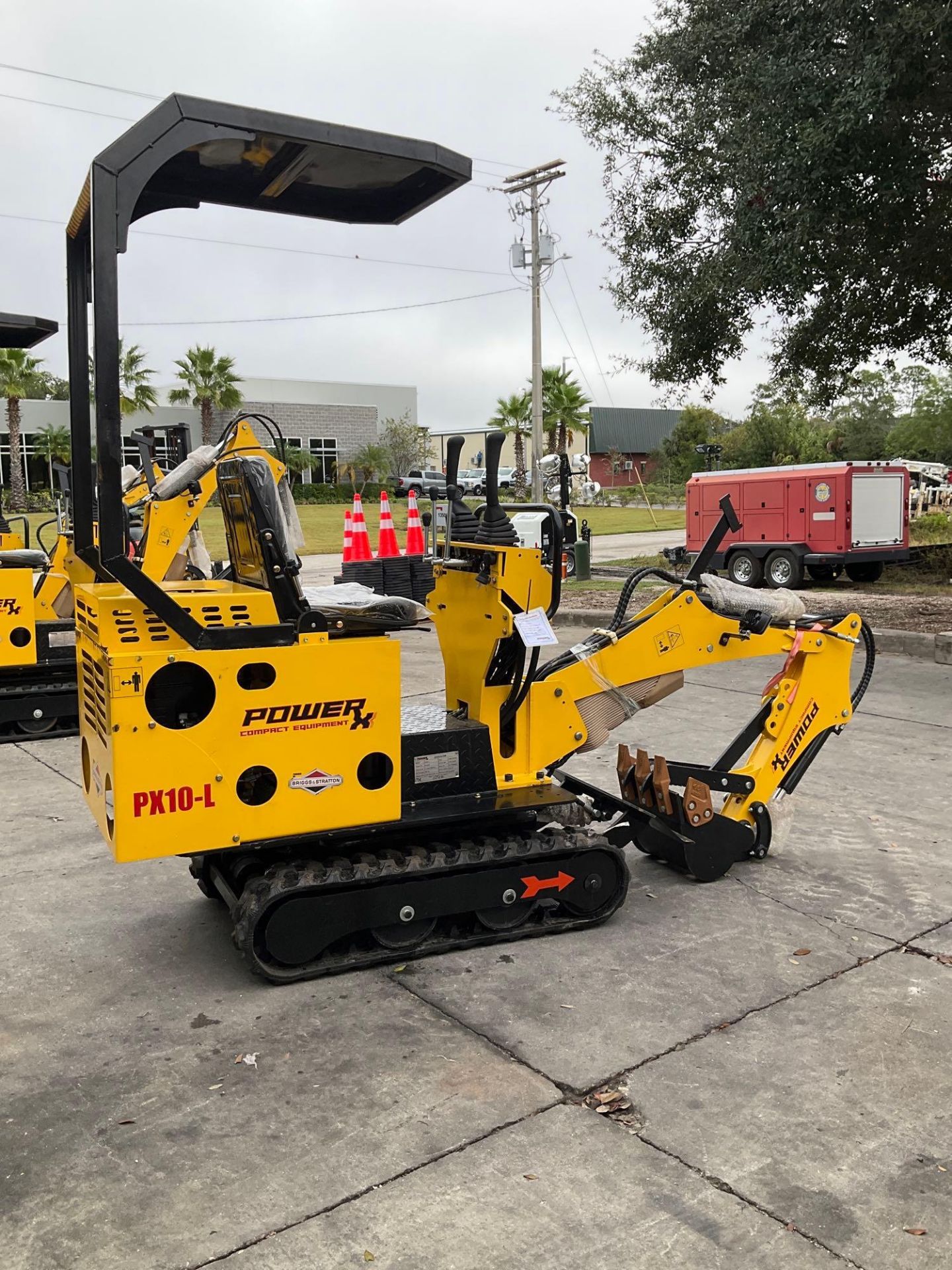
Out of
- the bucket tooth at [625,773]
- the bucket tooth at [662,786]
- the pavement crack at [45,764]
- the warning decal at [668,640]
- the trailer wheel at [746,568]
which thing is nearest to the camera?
the warning decal at [668,640]

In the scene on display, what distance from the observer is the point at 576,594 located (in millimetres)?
16969

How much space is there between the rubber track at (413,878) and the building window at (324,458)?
55.9 meters

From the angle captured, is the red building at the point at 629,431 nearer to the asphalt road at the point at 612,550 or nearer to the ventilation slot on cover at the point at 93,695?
the asphalt road at the point at 612,550

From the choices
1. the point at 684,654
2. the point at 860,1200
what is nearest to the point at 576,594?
the point at 684,654

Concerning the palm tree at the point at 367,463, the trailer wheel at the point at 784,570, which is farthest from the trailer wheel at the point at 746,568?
the palm tree at the point at 367,463

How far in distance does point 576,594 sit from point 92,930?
12.8 metres

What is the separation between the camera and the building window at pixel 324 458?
59812 mm

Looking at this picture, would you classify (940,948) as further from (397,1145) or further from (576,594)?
(576,594)

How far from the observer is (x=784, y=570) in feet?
60.9

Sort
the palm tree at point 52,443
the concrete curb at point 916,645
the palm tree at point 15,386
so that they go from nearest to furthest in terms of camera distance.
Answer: the concrete curb at point 916,645
the palm tree at point 15,386
the palm tree at point 52,443

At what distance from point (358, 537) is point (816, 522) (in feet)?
25.1

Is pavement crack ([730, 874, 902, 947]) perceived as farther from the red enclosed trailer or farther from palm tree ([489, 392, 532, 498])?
palm tree ([489, 392, 532, 498])

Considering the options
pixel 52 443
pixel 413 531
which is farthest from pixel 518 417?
pixel 413 531

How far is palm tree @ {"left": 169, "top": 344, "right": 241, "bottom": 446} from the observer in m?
50.0
